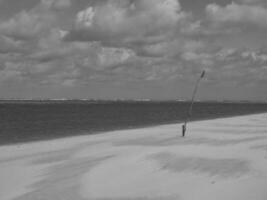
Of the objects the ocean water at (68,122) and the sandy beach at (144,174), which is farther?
the ocean water at (68,122)

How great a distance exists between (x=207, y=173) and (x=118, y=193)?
4.22m

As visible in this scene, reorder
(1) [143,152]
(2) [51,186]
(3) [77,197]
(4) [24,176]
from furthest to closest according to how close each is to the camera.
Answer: (1) [143,152], (4) [24,176], (2) [51,186], (3) [77,197]

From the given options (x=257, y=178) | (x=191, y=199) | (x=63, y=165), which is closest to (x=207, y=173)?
(x=257, y=178)

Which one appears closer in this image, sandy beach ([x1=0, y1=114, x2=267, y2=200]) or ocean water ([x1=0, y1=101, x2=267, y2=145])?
sandy beach ([x1=0, y1=114, x2=267, y2=200])

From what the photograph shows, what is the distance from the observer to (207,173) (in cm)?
1598

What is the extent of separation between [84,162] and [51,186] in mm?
5337

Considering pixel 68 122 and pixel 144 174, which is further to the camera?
pixel 68 122

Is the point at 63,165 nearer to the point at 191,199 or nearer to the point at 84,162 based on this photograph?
the point at 84,162

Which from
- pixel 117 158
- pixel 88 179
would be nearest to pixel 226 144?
pixel 117 158

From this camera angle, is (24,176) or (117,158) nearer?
(24,176)

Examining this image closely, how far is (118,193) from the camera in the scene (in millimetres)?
14094

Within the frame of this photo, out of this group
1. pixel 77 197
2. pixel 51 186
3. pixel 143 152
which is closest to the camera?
pixel 77 197

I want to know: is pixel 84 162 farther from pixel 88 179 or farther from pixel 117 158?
pixel 88 179

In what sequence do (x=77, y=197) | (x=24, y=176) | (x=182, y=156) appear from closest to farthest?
(x=77, y=197) → (x=24, y=176) → (x=182, y=156)
